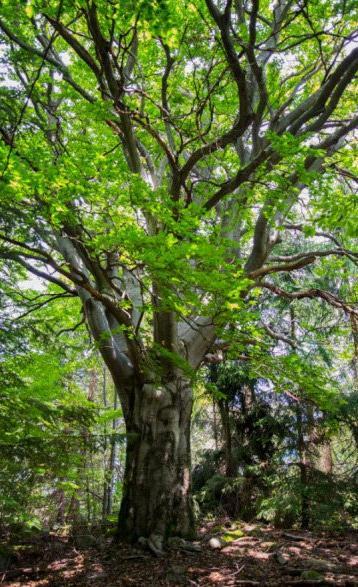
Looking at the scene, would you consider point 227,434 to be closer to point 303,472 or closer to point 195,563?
point 303,472

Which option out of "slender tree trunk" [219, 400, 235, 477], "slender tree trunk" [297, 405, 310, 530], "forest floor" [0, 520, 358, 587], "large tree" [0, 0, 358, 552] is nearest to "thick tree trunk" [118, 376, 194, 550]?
"large tree" [0, 0, 358, 552]

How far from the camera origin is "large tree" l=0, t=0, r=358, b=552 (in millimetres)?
4688

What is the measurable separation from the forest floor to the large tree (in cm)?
49

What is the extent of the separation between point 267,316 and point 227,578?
24.4 ft

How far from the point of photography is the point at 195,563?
204 inches

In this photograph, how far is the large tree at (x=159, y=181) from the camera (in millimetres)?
4688

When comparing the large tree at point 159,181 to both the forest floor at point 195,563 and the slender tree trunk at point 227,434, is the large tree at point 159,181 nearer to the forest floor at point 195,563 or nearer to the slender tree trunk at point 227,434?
the forest floor at point 195,563

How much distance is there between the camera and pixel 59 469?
4750 mm

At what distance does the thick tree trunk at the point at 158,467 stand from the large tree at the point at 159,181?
0.06 ft

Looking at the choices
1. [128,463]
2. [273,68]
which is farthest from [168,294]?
[273,68]

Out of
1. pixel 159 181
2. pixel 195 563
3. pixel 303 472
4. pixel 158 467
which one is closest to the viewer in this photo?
pixel 195 563

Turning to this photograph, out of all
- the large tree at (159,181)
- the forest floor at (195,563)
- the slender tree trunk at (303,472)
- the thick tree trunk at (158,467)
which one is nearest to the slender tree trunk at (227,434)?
the slender tree trunk at (303,472)

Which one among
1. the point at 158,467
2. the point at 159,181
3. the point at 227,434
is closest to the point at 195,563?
the point at 158,467

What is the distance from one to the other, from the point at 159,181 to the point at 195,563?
5.73 metres
